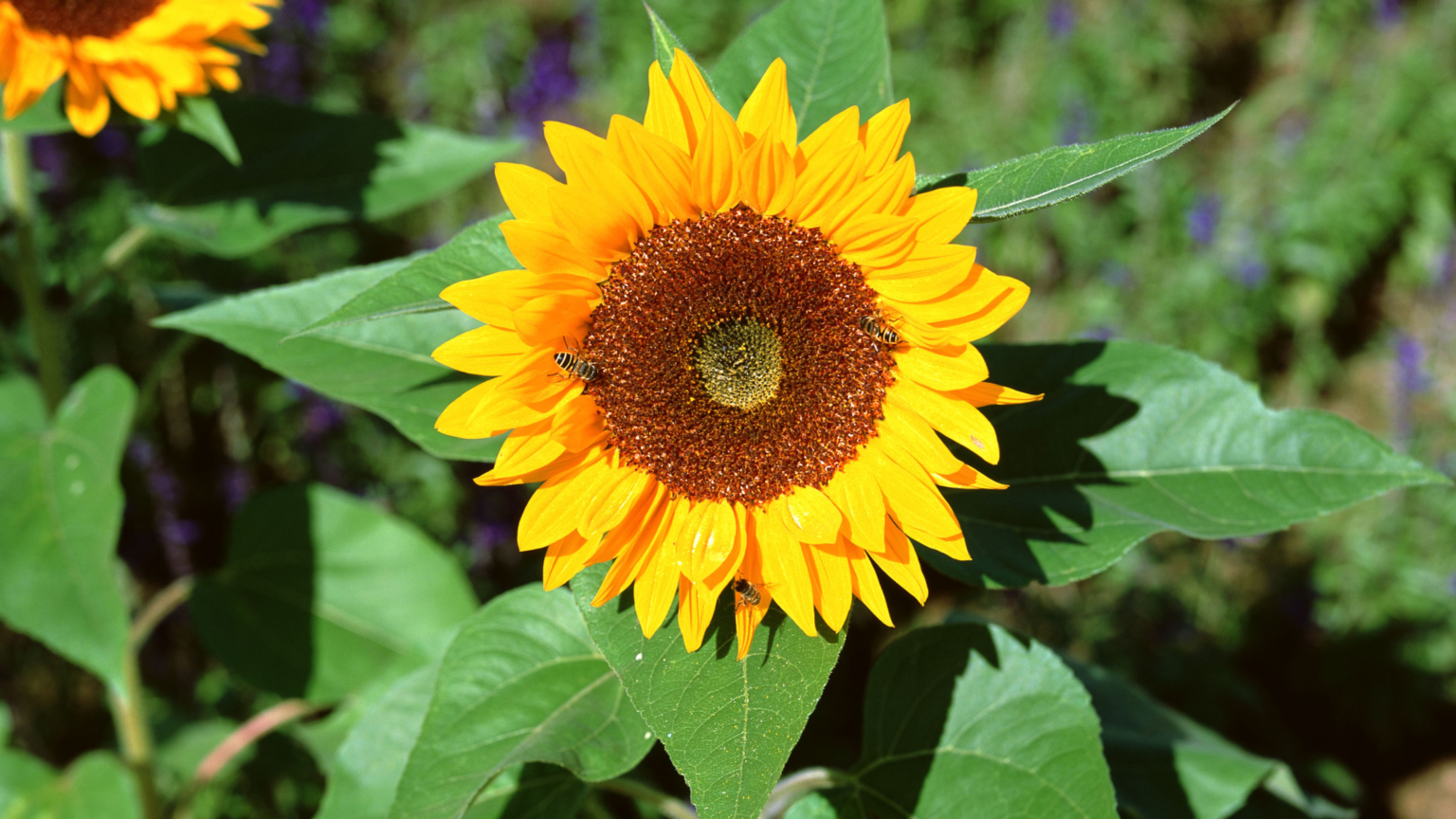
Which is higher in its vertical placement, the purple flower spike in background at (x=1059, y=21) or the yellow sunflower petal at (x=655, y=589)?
the yellow sunflower petal at (x=655, y=589)

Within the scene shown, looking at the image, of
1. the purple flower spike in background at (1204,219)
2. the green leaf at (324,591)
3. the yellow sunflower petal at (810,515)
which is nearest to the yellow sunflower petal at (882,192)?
the yellow sunflower petal at (810,515)

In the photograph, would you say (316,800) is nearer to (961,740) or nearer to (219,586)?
(219,586)

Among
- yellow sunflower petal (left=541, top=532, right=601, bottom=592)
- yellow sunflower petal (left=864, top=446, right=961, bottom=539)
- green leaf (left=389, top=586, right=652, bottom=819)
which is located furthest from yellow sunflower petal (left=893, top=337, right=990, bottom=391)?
green leaf (left=389, top=586, right=652, bottom=819)

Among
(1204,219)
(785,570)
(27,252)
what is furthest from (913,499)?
(1204,219)

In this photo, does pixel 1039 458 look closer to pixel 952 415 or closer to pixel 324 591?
pixel 952 415

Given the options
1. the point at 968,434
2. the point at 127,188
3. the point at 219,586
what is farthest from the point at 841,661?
the point at 127,188

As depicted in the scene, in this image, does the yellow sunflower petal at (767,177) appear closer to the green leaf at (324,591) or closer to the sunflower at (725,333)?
the sunflower at (725,333)

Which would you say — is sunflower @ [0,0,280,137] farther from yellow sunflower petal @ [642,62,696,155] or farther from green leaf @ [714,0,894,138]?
yellow sunflower petal @ [642,62,696,155]
